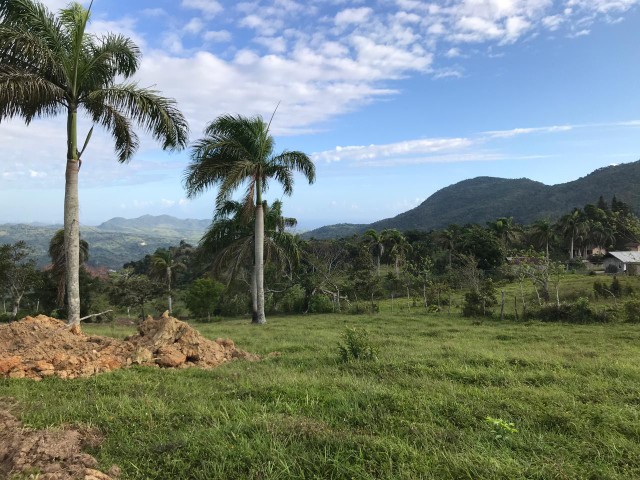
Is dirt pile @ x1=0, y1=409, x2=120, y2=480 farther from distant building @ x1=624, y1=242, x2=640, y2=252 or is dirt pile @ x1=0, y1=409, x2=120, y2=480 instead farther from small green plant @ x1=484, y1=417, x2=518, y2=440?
distant building @ x1=624, y1=242, x2=640, y2=252

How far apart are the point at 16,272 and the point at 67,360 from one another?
29.3 metres

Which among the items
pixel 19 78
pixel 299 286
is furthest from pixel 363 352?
pixel 299 286

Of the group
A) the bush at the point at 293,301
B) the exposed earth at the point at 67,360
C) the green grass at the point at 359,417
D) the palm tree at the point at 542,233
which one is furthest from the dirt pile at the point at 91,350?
the palm tree at the point at 542,233

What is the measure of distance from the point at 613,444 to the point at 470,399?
1437mm

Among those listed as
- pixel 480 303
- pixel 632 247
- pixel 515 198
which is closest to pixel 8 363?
pixel 480 303

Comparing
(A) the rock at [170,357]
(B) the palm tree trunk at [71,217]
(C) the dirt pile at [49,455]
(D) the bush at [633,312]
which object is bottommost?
(D) the bush at [633,312]

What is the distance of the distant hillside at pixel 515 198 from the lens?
9825 centimetres

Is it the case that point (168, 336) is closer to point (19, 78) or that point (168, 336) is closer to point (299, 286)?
point (19, 78)

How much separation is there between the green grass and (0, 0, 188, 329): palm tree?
435 cm

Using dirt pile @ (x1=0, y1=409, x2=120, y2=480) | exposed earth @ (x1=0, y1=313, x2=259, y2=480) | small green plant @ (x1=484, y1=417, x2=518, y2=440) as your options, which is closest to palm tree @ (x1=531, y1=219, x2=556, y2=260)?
exposed earth @ (x1=0, y1=313, x2=259, y2=480)

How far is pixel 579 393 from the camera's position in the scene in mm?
5086

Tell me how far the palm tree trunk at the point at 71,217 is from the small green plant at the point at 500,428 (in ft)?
26.3

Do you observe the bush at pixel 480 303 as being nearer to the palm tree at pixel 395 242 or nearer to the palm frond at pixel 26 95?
the palm frond at pixel 26 95

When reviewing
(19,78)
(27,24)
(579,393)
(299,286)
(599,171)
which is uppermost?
(599,171)
